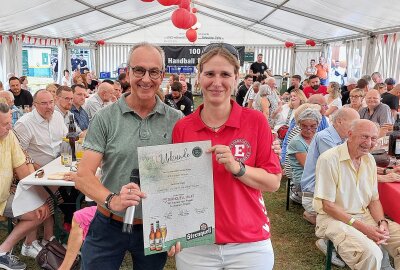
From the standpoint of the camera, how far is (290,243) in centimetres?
411

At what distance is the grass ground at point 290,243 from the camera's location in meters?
3.61

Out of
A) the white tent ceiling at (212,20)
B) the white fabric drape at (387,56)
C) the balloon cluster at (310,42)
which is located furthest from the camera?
the balloon cluster at (310,42)

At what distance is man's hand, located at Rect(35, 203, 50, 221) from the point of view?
3.40 meters

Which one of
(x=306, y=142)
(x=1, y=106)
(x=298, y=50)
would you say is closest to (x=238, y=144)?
(x=1, y=106)

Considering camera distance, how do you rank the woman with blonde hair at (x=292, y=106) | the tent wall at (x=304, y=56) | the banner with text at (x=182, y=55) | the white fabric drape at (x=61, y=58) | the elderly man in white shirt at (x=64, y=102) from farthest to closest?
the banner with text at (x=182, y=55)
the tent wall at (x=304, y=56)
the white fabric drape at (x=61, y=58)
the woman with blonde hair at (x=292, y=106)
the elderly man in white shirt at (x=64, y=102)

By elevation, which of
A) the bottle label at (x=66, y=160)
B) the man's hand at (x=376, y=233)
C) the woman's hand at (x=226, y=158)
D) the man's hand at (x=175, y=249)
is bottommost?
the man's hand at (x=376, y=233)

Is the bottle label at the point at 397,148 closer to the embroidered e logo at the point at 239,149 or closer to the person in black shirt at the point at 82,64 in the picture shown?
the embroidered e logo at the point at 239,149

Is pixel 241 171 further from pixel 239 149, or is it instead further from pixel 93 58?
pixel 93 58

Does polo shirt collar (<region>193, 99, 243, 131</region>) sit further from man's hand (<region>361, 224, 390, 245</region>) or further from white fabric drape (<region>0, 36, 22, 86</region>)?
white fabric drape (<region>0, 36, 22, 86</region>)

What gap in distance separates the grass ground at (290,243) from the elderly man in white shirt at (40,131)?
0.92 m

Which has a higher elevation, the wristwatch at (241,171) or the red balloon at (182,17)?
the red balloon at (182,17)

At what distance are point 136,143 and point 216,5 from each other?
15386 millimetres

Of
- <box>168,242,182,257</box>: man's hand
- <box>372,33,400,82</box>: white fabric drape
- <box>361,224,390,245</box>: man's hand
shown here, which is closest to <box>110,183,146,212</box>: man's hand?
<box>168,242,182,257</box>: man's hand

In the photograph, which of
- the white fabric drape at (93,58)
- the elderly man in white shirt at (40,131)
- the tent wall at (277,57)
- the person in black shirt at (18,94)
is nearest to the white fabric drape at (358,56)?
the tent wall at (277,57)
